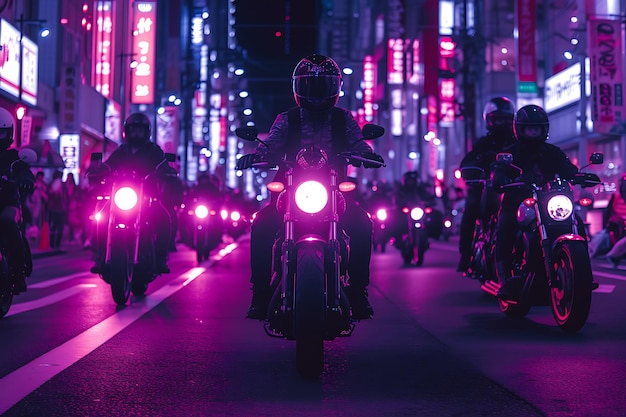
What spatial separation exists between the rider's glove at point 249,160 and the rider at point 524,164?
275 cm

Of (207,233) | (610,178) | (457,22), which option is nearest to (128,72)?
(457,22)

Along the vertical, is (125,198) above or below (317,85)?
below

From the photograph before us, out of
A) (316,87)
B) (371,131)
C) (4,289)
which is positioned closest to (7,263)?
(4,289)

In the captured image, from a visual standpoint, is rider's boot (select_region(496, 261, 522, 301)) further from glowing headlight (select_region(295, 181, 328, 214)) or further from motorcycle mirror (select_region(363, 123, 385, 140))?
glowing headlight (select_region(295, 181, 328, 214))

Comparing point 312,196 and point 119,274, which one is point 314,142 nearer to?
point 312,196

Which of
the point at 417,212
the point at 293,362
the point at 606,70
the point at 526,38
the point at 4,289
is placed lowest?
the point at 293,362

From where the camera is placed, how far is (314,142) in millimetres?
7004

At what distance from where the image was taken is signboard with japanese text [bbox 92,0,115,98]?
4756cm

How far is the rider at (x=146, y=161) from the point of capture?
11430mm

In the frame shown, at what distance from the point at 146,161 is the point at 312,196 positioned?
558cm

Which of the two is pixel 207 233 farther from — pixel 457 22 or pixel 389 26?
pixel 389 26

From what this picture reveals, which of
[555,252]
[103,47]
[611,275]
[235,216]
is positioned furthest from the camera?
[103,47]

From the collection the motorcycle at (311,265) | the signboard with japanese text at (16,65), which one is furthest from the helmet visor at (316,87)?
the signboard with japanese text at (16,65)

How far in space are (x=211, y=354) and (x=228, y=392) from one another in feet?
4.92
